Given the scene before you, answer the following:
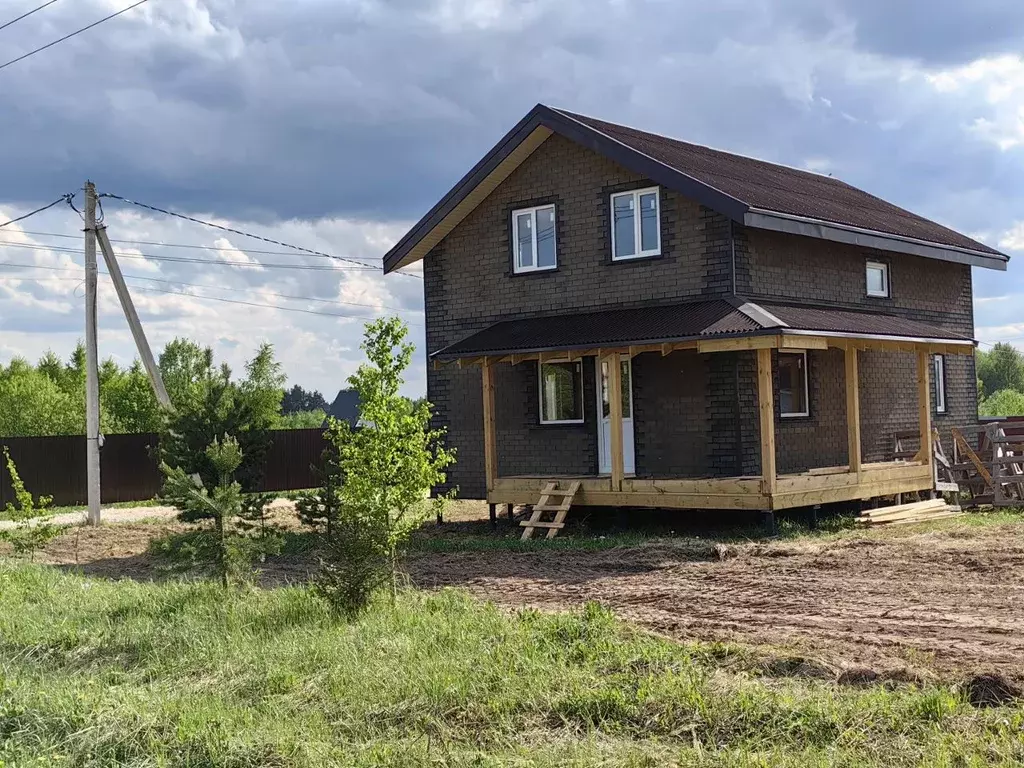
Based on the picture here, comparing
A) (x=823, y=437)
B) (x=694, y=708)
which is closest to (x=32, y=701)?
(x=694, y=708)

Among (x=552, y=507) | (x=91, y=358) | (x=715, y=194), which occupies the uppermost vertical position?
(x=715, y=194)

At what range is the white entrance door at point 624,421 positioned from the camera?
17.9 metres

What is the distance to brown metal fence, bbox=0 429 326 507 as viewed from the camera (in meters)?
26.3

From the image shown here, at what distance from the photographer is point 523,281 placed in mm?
19297

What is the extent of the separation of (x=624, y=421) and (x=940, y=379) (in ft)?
25.4

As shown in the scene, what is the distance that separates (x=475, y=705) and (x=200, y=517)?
19.1 feet

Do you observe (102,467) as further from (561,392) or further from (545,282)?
(545,282)

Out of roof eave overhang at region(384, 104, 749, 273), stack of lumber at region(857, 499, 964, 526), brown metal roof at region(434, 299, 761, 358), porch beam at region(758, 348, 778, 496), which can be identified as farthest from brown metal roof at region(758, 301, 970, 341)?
stack of lumber at region(857, 499, 964, 526)

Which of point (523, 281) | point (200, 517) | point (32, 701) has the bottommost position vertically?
point (32, 701)

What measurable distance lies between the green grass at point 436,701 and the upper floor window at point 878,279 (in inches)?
491

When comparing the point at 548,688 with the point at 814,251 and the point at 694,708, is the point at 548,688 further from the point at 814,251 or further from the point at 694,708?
the point at 814,251

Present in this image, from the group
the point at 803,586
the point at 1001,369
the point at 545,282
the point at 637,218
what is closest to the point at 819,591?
the point at 803,586

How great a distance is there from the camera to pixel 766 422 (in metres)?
14.7

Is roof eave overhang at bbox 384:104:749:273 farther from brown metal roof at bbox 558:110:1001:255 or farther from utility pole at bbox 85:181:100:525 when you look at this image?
utility pole at bbox 85:181:100:525
